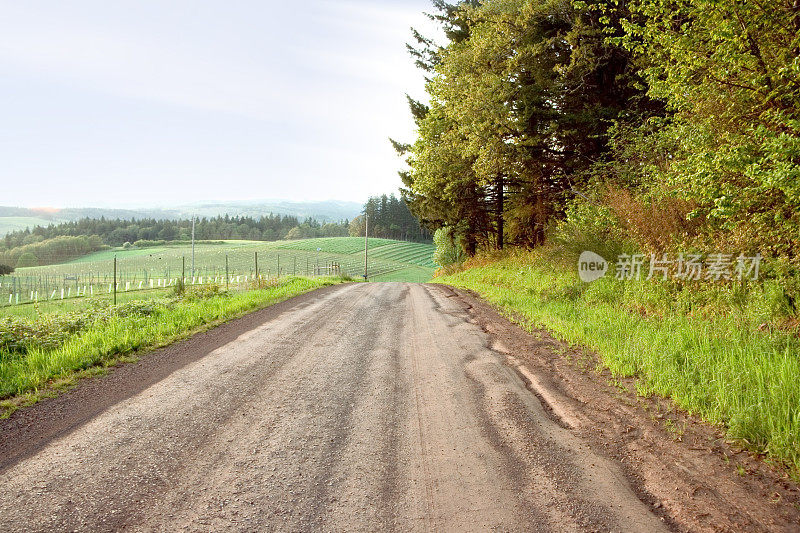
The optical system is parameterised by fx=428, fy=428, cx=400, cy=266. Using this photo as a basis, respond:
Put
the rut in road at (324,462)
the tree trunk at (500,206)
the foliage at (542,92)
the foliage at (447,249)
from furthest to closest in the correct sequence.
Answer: the foliage at (447,249) < the tree trunk at (500,206) < the foliage at (542,92) < the rut in road at (324,462)

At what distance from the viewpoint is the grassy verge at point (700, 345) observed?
3.50 metres

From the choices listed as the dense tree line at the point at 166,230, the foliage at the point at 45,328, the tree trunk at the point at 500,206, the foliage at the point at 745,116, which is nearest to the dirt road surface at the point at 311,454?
the foliage at the point at 45,328

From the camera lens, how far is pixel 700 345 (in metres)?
5.37

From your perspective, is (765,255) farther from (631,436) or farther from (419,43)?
(419,43)

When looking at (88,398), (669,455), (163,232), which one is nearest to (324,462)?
Answer: (669,455)

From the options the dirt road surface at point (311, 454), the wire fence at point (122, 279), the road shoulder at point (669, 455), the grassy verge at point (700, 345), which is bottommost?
the wire fence at point (122, 279)

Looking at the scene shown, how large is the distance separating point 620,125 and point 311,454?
13822mm

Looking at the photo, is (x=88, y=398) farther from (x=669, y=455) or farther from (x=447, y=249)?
(x=447, y=249)

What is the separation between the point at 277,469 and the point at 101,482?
1.15 m

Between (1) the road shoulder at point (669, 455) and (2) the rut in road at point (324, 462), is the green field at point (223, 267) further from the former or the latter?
(1) the road shoulder at point (669, 455)

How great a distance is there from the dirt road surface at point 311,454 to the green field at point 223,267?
37883 mm

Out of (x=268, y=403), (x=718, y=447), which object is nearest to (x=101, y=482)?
(x=268, y=403)

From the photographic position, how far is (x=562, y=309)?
28.6ft

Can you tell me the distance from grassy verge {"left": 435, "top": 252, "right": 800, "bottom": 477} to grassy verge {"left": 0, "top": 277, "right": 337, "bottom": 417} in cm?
643
